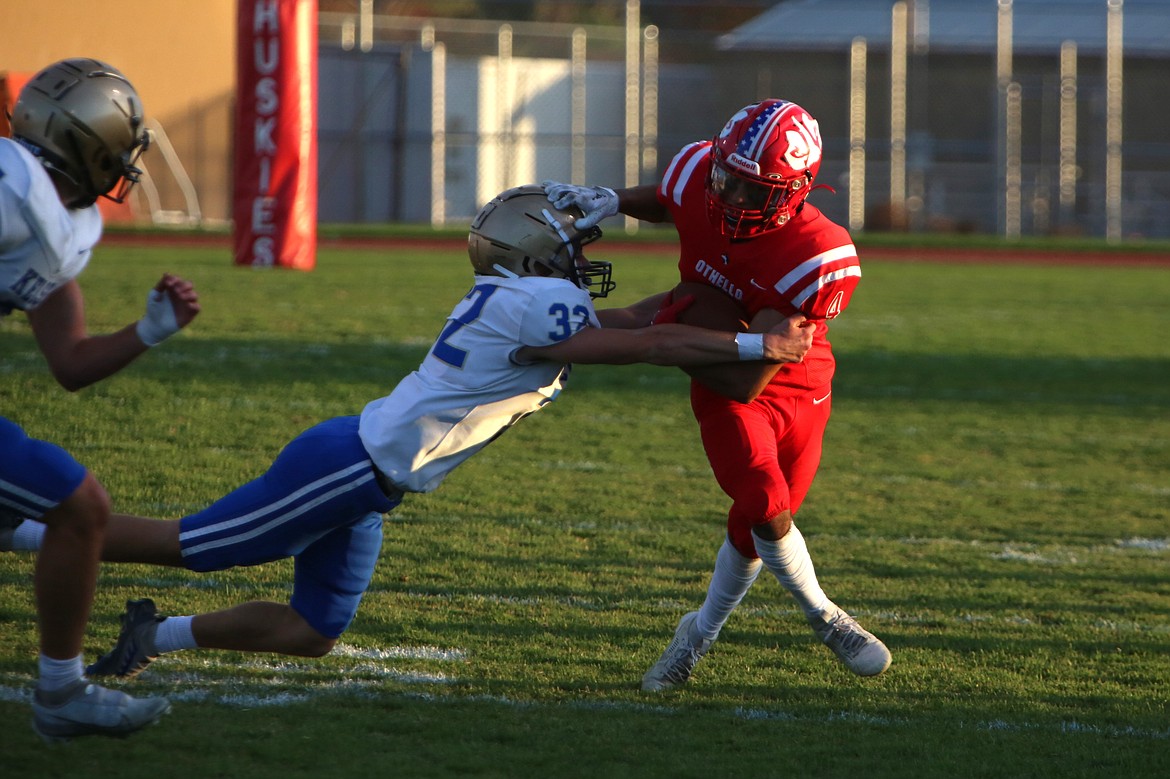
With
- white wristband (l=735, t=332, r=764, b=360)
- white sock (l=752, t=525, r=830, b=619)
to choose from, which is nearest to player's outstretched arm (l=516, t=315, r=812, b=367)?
white wristband (l=735, t=332, r=764, b=360)

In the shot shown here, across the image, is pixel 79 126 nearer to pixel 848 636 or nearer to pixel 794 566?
pixel 794 566

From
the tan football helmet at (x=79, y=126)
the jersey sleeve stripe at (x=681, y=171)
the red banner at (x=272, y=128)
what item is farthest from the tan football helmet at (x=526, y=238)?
the red banner at (x=272, y=128)

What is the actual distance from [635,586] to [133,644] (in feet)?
6.09

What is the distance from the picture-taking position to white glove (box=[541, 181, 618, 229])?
142 inches

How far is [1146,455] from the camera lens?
786 cm

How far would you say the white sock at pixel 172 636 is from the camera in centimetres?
360

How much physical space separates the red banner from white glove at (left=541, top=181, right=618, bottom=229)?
38.1 ft

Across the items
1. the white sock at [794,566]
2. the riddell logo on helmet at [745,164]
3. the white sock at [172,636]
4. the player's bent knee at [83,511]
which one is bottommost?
the white sock at [172,636]

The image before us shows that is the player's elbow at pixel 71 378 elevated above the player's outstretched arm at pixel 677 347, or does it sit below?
below

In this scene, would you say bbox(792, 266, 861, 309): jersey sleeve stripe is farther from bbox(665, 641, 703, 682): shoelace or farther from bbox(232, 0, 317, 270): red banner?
bbox(232, 0, 317, 270): red banner

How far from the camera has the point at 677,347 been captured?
3.51m

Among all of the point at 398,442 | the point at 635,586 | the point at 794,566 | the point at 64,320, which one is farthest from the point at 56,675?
the point at 635,586

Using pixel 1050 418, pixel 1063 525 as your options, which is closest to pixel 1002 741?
pixel 1063 525

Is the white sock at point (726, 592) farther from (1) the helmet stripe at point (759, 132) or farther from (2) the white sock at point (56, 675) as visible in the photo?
(2) the white sock at point (56, 675)
